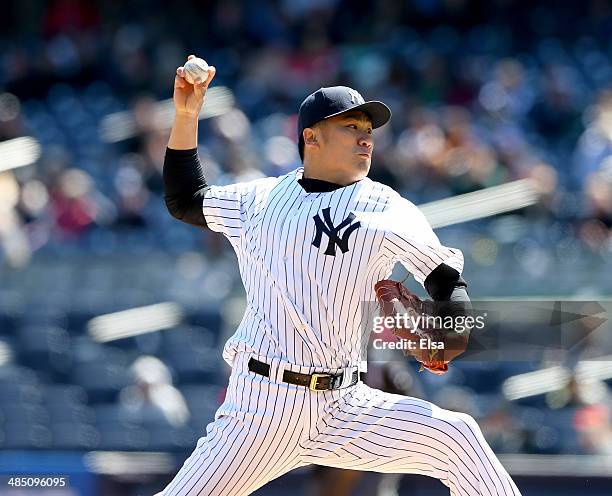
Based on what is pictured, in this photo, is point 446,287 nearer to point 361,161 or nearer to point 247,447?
point 361,161

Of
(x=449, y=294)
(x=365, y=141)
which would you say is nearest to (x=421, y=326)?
(x=449, y=294)

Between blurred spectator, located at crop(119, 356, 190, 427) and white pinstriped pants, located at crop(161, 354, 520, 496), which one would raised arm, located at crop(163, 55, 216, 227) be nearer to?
white pinstriped pants, located at crop(161, 354, 520, 496)

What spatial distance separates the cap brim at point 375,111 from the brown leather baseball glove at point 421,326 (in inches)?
17.3

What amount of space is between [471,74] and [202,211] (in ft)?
19.7

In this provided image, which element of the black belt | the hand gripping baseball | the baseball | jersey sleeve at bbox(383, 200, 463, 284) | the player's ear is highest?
the baseball

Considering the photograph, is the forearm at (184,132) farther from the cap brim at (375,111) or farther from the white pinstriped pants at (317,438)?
the white pinstriped pants at (317,438)

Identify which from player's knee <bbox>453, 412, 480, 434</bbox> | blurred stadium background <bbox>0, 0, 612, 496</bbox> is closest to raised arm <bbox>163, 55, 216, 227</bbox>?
player's knee <bbox>453, 412, 480, 434</bbox>

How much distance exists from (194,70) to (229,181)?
4.01m

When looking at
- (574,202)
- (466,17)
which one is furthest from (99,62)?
(574,202)

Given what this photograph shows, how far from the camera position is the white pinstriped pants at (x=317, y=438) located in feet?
9.47

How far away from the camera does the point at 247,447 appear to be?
2.90 m

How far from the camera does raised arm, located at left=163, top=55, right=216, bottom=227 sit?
3.18 metres

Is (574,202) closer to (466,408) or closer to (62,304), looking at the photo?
(466,408)

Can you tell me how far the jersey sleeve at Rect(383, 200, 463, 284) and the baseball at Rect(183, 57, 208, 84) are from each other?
640 millimetres
